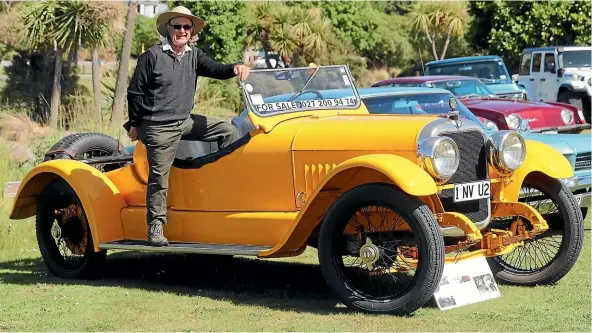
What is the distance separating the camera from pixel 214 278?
767 centimetres

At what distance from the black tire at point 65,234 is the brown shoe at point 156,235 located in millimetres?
820

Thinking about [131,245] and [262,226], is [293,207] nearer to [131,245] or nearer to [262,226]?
[262,226]

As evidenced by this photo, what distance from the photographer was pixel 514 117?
40.7 ft

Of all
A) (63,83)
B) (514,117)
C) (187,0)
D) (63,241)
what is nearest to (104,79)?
(63,83)

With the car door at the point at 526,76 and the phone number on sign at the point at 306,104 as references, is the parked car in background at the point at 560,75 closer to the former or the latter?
the car door at the point at 526,76

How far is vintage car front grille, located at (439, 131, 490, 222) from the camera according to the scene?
6301 millimetres

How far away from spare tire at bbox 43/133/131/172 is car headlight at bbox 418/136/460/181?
3273 mm

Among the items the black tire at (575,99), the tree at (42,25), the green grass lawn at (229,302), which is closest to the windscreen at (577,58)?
the black tire at (575,99)

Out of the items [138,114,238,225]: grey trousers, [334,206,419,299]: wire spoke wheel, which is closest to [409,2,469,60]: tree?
[138,114,238,225]: grey trousers

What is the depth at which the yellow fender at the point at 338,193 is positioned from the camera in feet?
18.7

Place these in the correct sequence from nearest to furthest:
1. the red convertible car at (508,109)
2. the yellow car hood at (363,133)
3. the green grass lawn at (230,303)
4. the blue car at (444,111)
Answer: the green grass lawn at (230,303) < the yellow car hood at (363,133) < the blue car at (444,111) < the red convertible car at (508,109)

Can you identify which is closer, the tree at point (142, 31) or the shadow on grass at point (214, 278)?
the shadow on grass at point (214, 278)

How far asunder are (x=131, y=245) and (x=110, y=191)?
593mm

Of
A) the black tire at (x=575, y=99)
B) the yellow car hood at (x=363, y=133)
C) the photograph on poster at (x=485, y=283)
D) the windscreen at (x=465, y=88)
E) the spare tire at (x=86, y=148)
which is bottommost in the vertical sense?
the black tire at (x=575, y=99)
